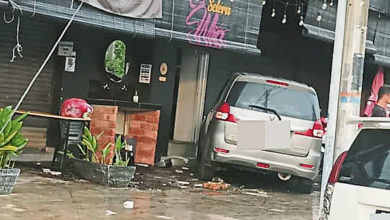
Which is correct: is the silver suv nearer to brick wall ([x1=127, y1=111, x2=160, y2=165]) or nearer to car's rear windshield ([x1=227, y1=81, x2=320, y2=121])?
car's rear windshield ([x1=227, y1=81, x2=320, y2=121])

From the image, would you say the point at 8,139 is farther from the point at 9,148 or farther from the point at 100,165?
the point at 100,165

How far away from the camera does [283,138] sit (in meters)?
8.38

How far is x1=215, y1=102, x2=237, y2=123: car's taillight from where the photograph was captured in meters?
10.1

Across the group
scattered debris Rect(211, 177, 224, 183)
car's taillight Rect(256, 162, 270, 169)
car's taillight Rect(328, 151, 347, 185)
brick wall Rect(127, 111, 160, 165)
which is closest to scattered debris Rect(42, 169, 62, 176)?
brick wall Rect(127, 111, 160, 165)

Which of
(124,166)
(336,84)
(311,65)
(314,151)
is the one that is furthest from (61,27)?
(311,65)

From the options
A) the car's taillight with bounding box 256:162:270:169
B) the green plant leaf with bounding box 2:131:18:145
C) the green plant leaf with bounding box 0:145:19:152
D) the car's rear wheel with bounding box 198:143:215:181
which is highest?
the green plant leaf with bounding box 2:131:18:145

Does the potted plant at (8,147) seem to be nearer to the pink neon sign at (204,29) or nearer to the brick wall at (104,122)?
the brick wall at (104,122)

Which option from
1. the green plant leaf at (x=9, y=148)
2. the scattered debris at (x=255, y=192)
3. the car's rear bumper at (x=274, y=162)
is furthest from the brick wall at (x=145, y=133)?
the green plant leaf at (x=9, y=148)

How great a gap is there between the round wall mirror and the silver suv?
2.80m

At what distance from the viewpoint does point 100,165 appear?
9305mm

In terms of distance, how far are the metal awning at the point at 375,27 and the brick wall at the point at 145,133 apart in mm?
4063

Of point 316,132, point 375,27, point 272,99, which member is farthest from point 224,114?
point 375,27

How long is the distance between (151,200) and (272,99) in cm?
294

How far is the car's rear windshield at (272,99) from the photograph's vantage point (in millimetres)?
10289
